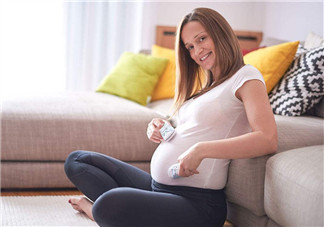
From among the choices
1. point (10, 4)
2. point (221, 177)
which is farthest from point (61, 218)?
point (10, 4)

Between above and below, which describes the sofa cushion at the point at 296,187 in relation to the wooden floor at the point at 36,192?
above

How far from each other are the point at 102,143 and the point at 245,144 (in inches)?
38.2

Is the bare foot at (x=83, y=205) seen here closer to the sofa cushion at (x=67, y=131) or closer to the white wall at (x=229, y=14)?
the sofa cushion at (x=67, y=131)

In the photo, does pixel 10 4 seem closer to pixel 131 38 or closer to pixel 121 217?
pixel 131 38

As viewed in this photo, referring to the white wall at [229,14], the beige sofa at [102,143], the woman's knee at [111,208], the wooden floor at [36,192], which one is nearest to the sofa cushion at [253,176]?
the beige sofa at [102,143]

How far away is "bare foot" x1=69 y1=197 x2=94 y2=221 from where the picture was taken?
1.80m

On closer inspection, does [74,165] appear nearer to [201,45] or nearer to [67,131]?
[67,131]

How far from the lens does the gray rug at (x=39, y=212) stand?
1.77 metres

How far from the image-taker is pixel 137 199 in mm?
1385

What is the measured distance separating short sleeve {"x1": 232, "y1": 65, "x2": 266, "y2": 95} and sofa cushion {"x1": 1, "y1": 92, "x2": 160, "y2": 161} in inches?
32.3

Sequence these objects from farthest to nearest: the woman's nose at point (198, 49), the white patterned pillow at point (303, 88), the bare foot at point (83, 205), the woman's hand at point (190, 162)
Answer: the white patterned pillow at point (303, 88) → the bare foot at point (83, 205) → the woman's nose at point (198, 49) → the woman's hand at point (190, 162)

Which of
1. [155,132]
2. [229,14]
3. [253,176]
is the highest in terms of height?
[229,14]

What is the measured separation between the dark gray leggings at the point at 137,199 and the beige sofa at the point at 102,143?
0.13 metres

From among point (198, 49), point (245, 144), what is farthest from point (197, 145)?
point (198, 49)
